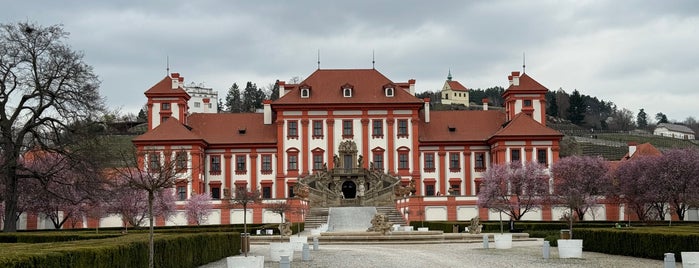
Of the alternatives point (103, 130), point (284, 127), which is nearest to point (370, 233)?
point (103, 130)

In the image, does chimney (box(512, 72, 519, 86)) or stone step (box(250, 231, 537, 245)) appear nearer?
stone step (box(250, 231, 537, 245))

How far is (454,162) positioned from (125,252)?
5244 centimetres

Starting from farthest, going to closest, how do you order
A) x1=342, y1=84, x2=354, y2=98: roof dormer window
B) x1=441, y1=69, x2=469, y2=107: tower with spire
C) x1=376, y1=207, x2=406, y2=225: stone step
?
x1=441, y1=69, x2=469, y2=107: tower with spire → x1=342, y1=84, x2=354, y2=98: roof dormer window → x1=376, y1=207, x2=406, y2=225: stone step

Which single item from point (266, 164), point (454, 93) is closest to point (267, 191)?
point (266, 164)

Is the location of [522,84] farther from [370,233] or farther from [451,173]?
[370,233]

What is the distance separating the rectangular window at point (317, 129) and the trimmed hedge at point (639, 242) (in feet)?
124

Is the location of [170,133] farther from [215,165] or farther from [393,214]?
[393,214]

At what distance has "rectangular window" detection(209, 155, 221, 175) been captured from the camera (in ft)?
226

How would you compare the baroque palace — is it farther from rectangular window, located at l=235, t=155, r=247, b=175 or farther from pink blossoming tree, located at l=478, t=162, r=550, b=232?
pink blossoming tree, located at l=478, t=162, r=550, b=232

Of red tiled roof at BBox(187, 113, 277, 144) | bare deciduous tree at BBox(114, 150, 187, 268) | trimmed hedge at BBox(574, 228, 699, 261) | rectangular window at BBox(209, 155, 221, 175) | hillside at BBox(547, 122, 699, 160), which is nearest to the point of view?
bare deciduous tree at BBox(114, 150, 187, 268)

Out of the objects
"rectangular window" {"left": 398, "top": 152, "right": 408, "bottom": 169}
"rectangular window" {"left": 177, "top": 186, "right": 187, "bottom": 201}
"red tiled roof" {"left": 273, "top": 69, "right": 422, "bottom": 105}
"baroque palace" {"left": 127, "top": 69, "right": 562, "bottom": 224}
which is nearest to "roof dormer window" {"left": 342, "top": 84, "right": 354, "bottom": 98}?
"baroque palace" {"left": 127, "top": 69, "right": 562, "bottom": 224}

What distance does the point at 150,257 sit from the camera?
1916 centimetres

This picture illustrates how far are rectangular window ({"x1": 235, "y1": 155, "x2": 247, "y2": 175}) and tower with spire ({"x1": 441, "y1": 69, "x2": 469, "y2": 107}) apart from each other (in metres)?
115

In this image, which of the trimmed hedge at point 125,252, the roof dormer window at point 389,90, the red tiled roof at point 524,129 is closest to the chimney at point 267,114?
the roof dormer window at point 389,90
